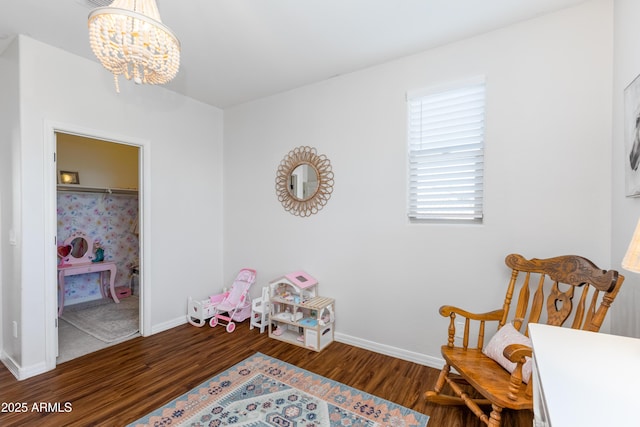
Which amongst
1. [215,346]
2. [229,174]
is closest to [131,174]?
[229,174]

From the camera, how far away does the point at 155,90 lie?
10.1ft

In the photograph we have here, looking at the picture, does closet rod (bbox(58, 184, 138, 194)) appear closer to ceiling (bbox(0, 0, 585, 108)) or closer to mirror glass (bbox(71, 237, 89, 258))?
mirror glass (bbox(71, 237, 89, 258))

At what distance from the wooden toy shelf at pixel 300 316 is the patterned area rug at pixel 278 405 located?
45 centimetres

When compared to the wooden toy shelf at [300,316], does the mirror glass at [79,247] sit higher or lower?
higher

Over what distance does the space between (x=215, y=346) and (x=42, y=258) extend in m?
1.62

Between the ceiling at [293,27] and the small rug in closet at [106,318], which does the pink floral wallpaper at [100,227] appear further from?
the ceiling at [293,27]

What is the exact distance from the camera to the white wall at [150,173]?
87.7 inches

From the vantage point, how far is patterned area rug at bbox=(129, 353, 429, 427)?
175 centimetres

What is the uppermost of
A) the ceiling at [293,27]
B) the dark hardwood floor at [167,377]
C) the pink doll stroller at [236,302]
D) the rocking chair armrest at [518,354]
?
the ceiling at [293,27]

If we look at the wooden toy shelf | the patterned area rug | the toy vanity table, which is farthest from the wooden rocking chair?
the toy vanity table

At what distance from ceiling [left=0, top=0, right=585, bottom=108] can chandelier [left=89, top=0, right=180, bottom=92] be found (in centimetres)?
76

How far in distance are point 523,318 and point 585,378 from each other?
117 centimetres

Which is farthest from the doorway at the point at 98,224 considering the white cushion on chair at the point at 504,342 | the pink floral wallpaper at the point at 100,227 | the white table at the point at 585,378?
the white table at the point at 585,378

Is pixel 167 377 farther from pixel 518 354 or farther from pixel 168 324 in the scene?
pixel 518 354
